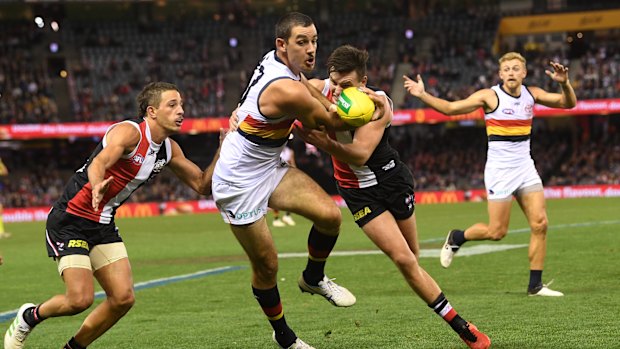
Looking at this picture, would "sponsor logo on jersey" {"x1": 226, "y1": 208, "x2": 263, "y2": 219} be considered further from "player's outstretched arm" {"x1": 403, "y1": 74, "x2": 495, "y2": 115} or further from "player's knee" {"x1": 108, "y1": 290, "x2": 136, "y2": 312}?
"player's outstretched arm" {"x1": 403, "y1": 74, "x2": 495, "y2": 115}

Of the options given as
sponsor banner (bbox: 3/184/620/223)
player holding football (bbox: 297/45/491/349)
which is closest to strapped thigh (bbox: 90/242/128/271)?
player holding football (bbox: 297/45/491/349)

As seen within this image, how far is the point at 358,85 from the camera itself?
26.8 feet

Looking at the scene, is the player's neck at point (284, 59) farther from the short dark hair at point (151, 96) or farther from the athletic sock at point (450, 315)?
the athletic sock at point (450, 315)

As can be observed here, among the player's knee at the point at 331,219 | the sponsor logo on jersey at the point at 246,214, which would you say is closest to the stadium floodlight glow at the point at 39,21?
the player's knee at the point at 331,219

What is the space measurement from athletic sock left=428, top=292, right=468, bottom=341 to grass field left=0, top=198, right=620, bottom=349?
1.77 ft

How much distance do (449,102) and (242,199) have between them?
3.81m

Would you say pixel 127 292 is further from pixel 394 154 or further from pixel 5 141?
pixel 5 141

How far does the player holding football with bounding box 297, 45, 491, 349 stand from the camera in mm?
7633

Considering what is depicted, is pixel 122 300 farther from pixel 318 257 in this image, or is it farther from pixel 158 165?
pixel 318 257

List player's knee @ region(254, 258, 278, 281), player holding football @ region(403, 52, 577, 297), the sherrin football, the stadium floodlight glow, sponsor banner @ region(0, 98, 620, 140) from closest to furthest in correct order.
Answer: the sherrin football, player's knee @ region(254, 258, 278, 281), player holding football @ region(403, 52, 577, 297), sponsor banner @ region(0, 98, 620, 140), the stadium floodlight glow

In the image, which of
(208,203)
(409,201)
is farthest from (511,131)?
(208,203)

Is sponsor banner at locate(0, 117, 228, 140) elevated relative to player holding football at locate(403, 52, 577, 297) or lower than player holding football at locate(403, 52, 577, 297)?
lower

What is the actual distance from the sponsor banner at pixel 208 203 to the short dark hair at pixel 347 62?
31.5m

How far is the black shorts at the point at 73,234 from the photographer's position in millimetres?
8062
